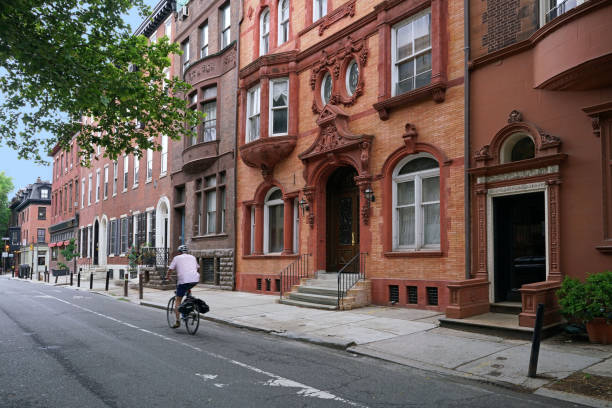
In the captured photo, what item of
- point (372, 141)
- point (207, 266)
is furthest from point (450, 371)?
point (207, 266)

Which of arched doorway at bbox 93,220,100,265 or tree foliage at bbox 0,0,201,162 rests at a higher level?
tree foliage at bbox 0,0,201,162

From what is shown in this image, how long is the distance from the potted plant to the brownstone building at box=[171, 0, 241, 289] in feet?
46.3

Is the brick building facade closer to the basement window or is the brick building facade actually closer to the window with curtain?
the window with curtain

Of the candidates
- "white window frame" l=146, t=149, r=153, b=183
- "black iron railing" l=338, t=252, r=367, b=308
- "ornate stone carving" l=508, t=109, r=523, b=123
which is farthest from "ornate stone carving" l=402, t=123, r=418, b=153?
"white window frame" l=146, t=149, r=153, b=183

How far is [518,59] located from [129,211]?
83.7 feet

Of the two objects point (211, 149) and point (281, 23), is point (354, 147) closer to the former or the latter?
point (281, 23)

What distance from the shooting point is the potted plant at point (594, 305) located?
855 cm

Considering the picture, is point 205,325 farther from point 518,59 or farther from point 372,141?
point 518,59

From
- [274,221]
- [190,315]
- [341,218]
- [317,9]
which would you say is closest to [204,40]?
[317,9]

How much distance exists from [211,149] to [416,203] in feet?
37.6

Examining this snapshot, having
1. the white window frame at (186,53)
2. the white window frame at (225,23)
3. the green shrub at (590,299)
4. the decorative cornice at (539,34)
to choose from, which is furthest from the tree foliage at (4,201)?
the green shrub at (590,299)

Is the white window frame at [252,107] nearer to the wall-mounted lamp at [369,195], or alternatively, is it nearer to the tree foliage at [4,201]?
the wall-mounted lamp at [369,195]

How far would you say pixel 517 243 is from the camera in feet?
38.7

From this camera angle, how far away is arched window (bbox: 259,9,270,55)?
66.4 feet
